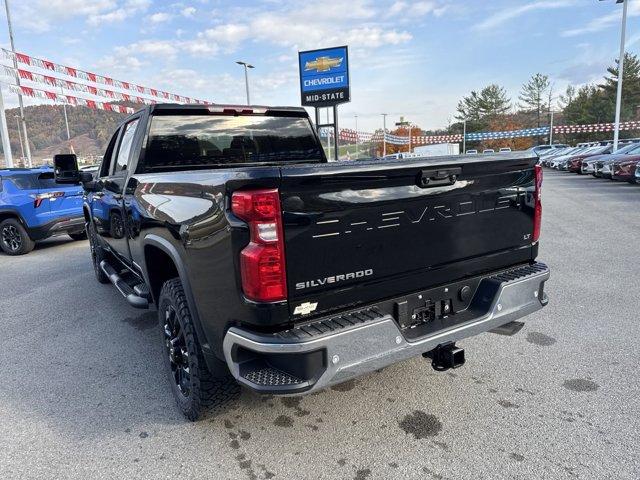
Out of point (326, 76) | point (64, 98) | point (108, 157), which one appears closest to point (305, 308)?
point (108, 157)

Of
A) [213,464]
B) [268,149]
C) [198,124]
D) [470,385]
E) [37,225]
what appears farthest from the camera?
[37,225]

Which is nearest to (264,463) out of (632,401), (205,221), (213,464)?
(213,464)

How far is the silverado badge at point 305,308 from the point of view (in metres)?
2.27

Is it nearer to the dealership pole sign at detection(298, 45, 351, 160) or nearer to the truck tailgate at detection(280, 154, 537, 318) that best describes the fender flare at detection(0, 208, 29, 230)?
the truck tailgate at detection(280, 154, 537, 318)

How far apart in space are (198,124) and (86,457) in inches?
105

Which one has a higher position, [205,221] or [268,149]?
[268,149]

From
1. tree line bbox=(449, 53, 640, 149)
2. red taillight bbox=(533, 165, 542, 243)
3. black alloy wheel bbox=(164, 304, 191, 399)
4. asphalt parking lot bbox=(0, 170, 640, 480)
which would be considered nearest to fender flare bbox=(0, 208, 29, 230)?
asphalt parking lot bbox=(0, 170, 640, 480)

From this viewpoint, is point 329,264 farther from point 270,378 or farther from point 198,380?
point 198,380

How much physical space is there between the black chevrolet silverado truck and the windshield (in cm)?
42

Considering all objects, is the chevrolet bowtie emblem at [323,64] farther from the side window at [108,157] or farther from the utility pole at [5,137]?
the side window at [108,157]

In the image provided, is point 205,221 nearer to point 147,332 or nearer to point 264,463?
point 264,463

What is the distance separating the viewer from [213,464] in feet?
8.40

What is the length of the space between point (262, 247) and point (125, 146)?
2836 mm

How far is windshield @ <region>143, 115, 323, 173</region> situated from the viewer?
3.88 metres
